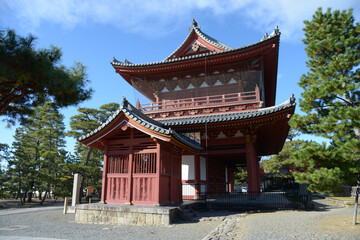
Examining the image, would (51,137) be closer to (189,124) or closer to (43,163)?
(43,163)

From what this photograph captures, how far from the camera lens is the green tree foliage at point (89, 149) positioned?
26.8 meters

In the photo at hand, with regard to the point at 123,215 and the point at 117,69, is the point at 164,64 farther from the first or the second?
the point at 123,215

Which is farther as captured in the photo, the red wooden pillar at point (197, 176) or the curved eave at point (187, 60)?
the red wooden pillar at point (197, 176)

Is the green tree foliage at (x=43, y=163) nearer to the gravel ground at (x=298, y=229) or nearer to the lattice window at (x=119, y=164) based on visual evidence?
the lattice window at (x=119, y=164)

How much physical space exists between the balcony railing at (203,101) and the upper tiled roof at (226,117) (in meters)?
0.87

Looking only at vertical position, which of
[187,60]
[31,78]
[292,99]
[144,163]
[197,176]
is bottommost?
[197,176]

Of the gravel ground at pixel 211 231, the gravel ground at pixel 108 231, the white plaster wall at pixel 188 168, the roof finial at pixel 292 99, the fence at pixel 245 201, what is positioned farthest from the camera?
the white plaster wall at pixel 188 168

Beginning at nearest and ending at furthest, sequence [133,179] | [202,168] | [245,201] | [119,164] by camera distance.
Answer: [133,179] < [119,164] < [245,201] < [202,168]

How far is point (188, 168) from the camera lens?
1494 cm

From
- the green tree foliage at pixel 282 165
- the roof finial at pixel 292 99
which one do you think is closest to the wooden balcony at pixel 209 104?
the roof finial at pixel 292 99

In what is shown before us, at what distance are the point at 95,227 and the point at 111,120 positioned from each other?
4389mm

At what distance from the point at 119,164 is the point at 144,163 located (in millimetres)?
1333

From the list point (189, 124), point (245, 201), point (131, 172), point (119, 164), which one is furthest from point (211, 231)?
point (189, 124)

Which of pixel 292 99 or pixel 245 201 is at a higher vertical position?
pixel 292 99
